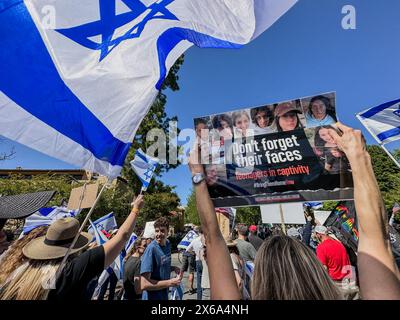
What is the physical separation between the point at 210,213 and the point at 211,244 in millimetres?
189

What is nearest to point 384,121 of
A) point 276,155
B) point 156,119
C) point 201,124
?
point 276,155

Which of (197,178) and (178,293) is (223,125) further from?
(178,293)

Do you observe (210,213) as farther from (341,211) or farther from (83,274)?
(341,211)

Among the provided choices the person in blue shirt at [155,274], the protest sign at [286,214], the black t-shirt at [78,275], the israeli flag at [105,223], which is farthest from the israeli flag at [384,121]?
the israeli flag at [105,223]

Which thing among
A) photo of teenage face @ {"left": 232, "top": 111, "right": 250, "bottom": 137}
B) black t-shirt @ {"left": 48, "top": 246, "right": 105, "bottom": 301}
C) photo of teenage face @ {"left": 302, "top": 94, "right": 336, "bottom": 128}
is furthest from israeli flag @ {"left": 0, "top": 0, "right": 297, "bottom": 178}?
photo of teenage face @ {"left": 302, "top": 94, "right": 336, "bottom": 128}

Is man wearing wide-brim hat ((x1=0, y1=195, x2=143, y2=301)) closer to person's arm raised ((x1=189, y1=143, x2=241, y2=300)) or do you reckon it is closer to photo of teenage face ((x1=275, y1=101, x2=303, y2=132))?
person's arm raised ((x1=189, y1=143, x2=241, y2=300))

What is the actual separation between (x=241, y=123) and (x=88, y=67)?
1.45 m

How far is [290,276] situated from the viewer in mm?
1329

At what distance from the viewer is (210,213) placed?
162 centimetres

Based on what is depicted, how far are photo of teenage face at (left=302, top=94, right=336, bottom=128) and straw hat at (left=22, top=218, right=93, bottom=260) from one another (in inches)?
85.9

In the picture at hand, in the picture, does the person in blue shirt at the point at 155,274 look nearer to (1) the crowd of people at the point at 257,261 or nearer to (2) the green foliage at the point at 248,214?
(1) the crowd of people at the point at 257,261

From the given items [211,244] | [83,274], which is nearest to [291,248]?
[211,244]

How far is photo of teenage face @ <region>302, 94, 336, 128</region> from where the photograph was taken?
229cm

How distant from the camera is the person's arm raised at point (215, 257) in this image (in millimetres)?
1315
